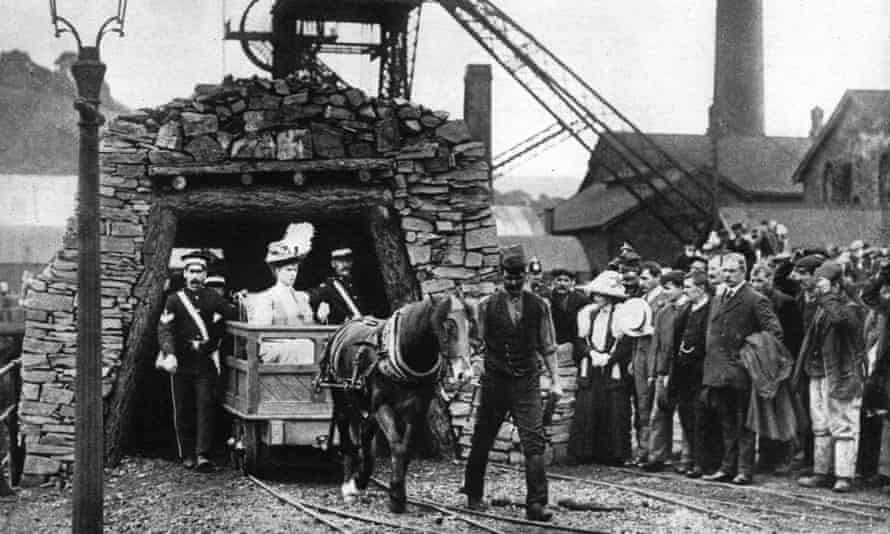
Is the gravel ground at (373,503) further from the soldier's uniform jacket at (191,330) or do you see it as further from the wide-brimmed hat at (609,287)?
the wide-brimmed hat at (609,287)

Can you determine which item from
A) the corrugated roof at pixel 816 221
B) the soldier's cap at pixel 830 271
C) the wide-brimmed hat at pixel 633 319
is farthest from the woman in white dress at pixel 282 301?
the corrugated roof at pixel 816 221

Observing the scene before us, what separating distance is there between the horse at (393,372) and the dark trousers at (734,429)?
105 inches

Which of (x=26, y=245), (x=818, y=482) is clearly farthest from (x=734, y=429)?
(x=26, y=245)

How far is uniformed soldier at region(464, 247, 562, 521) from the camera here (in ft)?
28.5

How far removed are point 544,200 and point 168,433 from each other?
177 ft

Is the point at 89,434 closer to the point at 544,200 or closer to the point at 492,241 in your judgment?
the point at 492,241

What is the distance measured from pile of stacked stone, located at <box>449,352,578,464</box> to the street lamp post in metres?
5.05

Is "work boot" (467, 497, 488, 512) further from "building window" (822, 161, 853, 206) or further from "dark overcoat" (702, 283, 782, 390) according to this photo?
"building window" (822, 161, 853, 206)

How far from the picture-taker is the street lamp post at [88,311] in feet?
23.0

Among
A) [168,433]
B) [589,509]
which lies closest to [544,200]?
[168,433]

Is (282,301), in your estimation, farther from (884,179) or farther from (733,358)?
(884,179)

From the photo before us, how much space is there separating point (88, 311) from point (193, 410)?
15.4 ft

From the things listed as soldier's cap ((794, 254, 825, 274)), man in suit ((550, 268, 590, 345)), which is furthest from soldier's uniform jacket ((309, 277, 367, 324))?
soldier's cap ((794, 254, 825, 274))

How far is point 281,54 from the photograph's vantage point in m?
22.9
